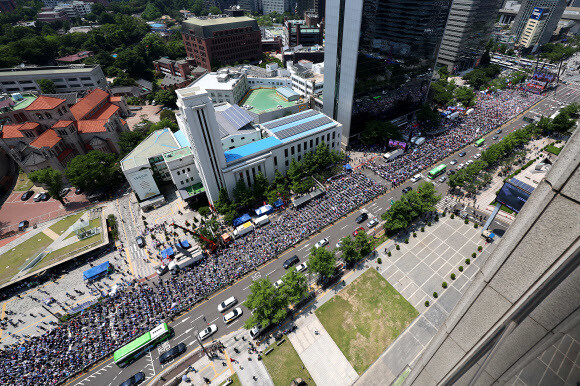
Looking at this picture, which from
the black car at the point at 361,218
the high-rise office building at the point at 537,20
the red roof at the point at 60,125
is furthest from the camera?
the high-rise office building at the point at 537,20

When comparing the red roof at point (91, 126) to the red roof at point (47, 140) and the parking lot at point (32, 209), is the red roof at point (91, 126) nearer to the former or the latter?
the red roof at point (47, 140)

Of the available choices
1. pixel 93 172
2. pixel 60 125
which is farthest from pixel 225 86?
pixel 60 125

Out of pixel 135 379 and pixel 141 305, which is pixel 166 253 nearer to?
pixel 141 305

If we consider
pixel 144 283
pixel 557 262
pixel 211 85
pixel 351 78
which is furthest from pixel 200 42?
pixel 557 262

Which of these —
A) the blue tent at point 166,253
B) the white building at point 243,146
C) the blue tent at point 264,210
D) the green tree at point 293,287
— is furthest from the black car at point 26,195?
the green tree at point 293,287

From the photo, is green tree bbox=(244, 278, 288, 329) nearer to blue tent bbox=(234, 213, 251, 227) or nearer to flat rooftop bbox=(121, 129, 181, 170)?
blue tent bbox=(234, 213, 251, 227)

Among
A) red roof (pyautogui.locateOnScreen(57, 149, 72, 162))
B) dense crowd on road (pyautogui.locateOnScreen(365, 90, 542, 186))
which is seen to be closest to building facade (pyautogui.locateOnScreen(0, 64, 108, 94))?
red roof (pyautogui.locateOnScreen(57, 149, 72, 162))

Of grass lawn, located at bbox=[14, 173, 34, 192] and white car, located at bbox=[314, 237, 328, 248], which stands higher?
white car, located at bbox=[314, 237, 328, 248]
